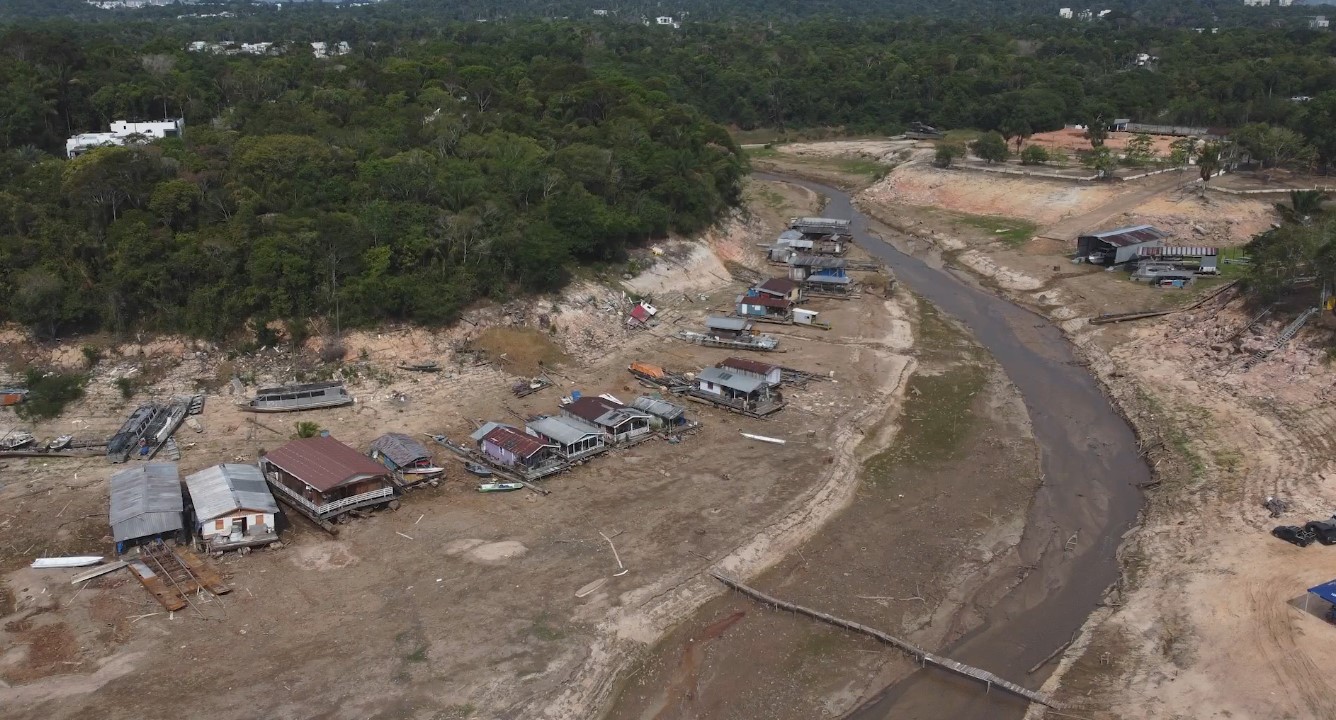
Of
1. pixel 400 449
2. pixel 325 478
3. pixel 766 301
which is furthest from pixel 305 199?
pixel 766 301

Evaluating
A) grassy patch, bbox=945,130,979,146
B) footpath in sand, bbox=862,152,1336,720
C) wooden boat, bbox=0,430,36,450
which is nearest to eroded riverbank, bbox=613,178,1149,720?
footpath in sand, bbox=862,152,1336,720

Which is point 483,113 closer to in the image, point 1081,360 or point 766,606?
point 1081,360

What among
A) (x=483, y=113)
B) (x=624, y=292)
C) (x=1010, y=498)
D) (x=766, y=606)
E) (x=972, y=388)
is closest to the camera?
(x=766, y=606)

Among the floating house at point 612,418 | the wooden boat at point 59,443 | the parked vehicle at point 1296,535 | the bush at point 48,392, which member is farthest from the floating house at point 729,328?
the bush at point 48,392

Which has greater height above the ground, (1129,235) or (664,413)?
(1129,235)

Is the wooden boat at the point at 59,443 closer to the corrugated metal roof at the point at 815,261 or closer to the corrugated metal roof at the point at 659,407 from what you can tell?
the corrugated metal roof at the point at 659,407

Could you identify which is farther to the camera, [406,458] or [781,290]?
[781,290]

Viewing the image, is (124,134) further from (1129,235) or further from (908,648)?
(1129,235)

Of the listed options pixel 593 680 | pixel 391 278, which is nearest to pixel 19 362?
pixel 391 278
